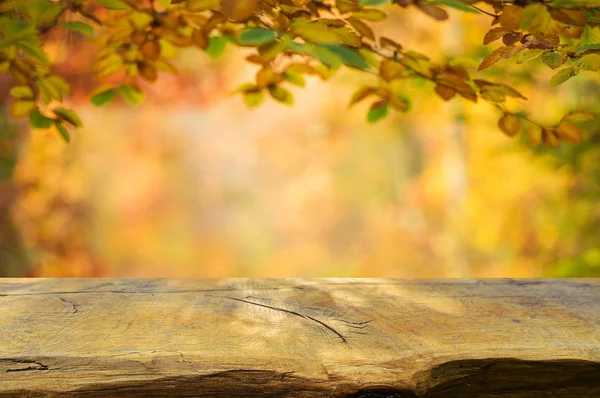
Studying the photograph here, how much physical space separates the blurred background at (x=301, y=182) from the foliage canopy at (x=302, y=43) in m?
0.12

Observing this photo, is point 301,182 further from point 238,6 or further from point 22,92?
point 238,6

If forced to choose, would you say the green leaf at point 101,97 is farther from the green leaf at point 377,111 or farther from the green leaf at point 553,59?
the green leaf at point 553,59

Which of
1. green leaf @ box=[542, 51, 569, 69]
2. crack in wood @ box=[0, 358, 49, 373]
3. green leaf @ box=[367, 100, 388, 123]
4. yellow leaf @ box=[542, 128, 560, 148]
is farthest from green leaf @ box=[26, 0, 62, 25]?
yellow leaf @ box=[542, 128, 560, 148]

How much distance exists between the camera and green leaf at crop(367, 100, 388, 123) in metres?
1.11

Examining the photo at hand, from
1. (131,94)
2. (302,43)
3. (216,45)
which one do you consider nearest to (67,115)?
(131,94)

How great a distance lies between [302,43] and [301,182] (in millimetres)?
10343

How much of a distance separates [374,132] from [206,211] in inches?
158

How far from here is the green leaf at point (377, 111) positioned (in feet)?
A: 3.66

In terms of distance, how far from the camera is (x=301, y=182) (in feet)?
36.2

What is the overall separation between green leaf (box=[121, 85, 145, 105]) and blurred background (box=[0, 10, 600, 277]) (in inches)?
3.8

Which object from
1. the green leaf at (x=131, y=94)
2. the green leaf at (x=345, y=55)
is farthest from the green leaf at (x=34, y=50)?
the green leaf at (x=345, y=55)

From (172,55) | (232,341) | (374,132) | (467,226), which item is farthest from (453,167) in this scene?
(232,341)

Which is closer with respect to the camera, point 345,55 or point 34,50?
point 345,55

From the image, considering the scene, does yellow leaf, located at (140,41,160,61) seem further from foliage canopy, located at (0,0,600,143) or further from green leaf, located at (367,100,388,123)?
green leaf, located at (367,100,388,123)
